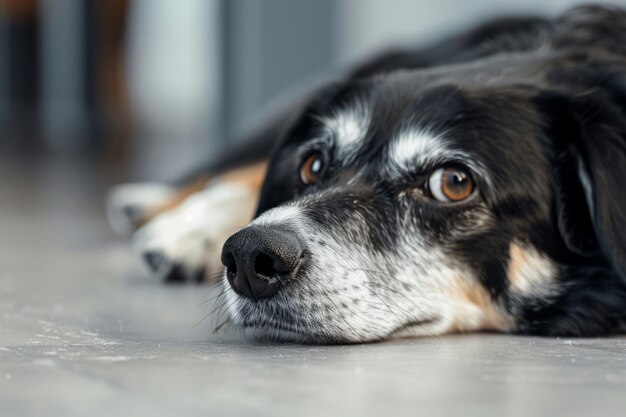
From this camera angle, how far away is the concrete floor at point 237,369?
1.73 m

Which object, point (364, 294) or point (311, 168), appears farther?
point (311, 168)

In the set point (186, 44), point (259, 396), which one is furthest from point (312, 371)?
point (186, 44)

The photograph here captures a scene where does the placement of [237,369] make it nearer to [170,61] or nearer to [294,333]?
[294,333]

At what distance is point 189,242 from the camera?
336 cm

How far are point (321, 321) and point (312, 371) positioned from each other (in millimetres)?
343

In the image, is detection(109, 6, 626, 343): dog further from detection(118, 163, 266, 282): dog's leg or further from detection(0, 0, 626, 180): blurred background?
detection(0, 0, 626, 180): blurred background

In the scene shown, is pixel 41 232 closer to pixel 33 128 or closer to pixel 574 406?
pixel 574 406

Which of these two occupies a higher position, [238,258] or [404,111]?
[404,111]

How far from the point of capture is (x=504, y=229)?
259 centimetres

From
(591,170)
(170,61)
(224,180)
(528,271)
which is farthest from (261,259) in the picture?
(170,61)

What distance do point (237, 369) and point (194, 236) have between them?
1408mm

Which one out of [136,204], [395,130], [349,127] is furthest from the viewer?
[136,204]

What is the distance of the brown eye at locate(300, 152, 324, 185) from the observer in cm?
281

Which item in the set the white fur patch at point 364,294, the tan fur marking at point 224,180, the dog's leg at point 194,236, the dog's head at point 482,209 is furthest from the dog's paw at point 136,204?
the white fur patch at point 364,294
